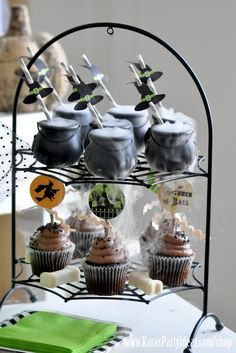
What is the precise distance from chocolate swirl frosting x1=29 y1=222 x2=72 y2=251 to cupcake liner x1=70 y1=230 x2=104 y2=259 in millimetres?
79

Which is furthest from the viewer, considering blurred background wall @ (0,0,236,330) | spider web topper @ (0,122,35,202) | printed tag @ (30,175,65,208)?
blurred background wall @ (0,0,236,330)

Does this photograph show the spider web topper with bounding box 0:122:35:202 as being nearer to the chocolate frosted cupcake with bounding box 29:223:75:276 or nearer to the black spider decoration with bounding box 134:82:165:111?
the chocolate frosted cupcake with bounding box 29:223:75:276

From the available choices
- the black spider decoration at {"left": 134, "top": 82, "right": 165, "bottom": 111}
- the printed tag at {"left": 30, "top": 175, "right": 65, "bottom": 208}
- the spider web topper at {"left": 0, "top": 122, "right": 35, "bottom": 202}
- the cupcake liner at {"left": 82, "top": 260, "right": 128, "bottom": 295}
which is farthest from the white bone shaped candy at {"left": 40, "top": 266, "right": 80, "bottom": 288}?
the black spider decoration at {"left": 134, "top": 82, "right": 165, "bottom": 111}

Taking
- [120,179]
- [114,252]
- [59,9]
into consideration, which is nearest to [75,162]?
[120,179]

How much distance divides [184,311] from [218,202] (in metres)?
0.43

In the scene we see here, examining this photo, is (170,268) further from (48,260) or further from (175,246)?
(48,260)

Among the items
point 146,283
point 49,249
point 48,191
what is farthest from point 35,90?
point 146,283

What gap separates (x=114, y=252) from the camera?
4.40ft

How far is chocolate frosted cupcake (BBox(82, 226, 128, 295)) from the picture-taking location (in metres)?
1.33

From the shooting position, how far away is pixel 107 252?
1.34m

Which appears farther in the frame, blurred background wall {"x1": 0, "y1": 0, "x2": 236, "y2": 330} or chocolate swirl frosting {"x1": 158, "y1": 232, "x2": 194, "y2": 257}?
blurred background wall {"x1": 0, "y1": 0, "x2": 236, "y2": 330}

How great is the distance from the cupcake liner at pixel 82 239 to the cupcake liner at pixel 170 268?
173 millimetres

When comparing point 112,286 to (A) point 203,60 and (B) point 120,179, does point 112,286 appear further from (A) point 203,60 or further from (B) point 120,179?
(A) point 203,60

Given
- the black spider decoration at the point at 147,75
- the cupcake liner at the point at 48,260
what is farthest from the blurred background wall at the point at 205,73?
the black spider decoration at the point at 147,75
